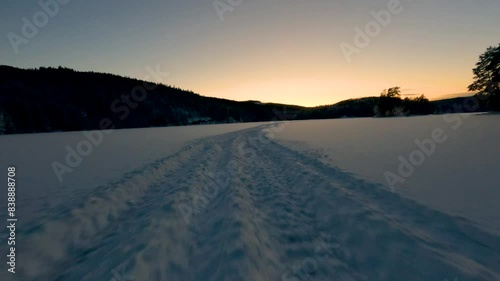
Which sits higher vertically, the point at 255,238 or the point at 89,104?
the point at 89,104

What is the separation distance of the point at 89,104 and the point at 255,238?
142944 mm

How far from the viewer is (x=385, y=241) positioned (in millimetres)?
4559

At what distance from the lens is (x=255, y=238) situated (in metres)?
4.98

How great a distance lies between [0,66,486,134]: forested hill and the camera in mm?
84625

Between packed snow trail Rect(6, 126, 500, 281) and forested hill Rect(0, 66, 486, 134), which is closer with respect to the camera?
packed snow trail Rect(6, 126, 500, 281)

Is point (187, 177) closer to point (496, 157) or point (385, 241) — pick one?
point (385, 241)

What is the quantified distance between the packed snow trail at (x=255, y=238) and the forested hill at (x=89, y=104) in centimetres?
10514

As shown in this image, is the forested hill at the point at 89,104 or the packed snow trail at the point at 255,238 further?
the forested hill at the point at 89,104

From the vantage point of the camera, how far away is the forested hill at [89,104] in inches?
3332

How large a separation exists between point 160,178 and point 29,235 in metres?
5.57

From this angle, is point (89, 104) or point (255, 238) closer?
point (255, 238)

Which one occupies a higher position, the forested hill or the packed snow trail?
the forested hill

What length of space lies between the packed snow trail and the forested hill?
345 feet

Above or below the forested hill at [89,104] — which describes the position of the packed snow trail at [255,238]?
below
